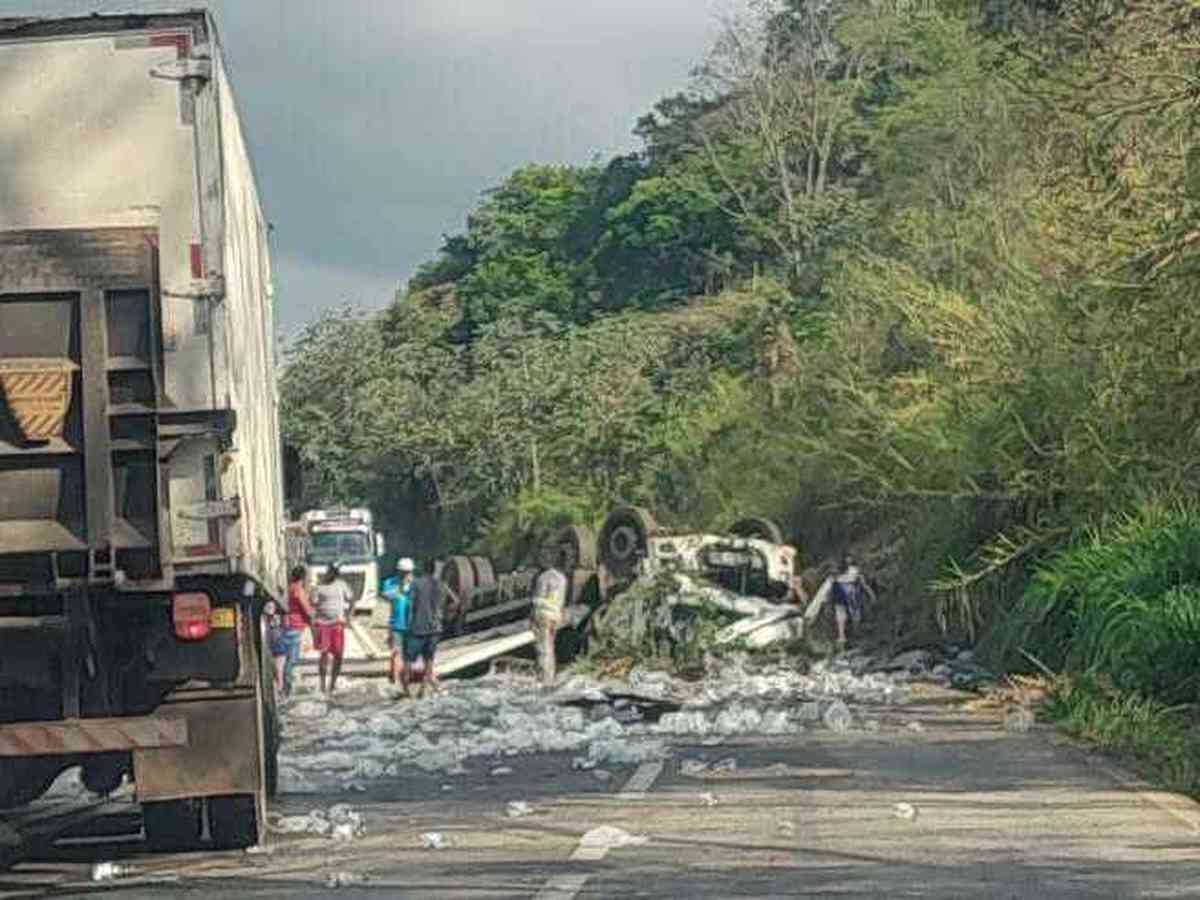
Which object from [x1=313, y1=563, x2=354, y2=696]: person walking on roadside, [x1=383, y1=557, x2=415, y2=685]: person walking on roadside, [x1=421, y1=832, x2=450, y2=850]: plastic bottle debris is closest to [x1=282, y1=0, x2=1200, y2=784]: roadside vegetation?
[x1=421, y1=832, x2=450, y2=850]: plastic bottle debris

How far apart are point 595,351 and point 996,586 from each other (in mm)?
27844

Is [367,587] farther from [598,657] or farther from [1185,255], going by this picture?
[1185,255]

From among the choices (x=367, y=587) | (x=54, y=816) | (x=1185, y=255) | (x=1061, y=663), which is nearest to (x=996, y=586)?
(x=1061, y=663)

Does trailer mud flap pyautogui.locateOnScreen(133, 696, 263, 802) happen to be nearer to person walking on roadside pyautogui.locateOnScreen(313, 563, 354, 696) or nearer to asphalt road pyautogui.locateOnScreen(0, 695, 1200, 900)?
asphalt road pyautogui.locateOnScreen(0, 695, 1200, 900)

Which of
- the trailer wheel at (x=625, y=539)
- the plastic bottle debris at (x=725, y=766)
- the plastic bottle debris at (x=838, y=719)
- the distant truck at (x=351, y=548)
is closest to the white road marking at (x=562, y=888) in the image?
the plastic bottle debris at (x=725, y=766)

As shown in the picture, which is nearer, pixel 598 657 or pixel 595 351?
pixel 598 657

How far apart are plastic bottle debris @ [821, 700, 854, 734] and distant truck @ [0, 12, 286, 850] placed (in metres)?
10.7

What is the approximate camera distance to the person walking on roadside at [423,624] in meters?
28.5

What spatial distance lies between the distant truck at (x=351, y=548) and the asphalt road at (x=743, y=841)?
31.6 m

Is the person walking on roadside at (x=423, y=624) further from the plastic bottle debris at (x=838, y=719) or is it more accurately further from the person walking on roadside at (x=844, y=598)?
the person walking on roadside at (x=844, y=598)

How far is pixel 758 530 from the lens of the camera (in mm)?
39000

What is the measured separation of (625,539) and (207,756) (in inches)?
992

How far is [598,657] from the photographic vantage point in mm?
34219

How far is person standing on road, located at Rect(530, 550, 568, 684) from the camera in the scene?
107 ft
